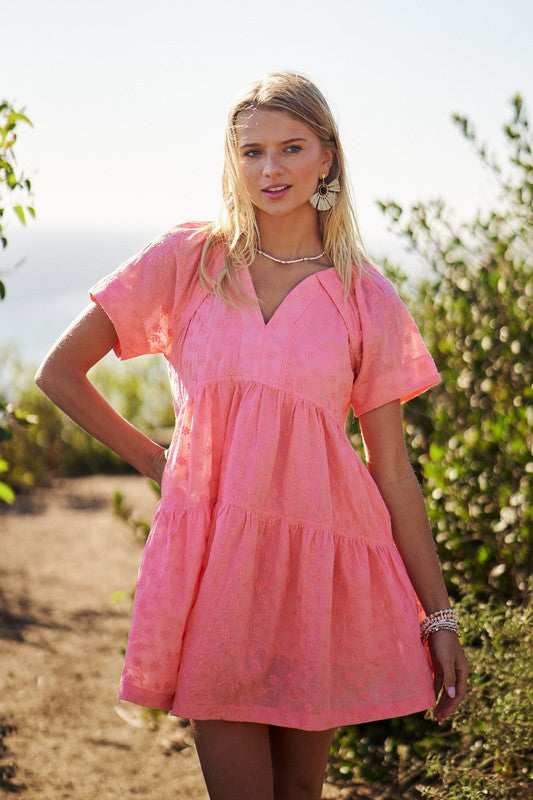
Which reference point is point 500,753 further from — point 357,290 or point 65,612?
point 65,612

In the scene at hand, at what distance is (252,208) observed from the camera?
2.49m

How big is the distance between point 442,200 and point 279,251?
2.50 m

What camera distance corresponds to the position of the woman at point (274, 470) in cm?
224

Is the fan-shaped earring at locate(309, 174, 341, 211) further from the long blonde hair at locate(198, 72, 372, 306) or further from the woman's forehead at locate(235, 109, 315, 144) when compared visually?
the woman's forehead at locate(235, 109, 315, 144)

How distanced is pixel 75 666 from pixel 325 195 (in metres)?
3.10

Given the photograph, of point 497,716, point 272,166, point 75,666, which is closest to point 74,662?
point 75,666

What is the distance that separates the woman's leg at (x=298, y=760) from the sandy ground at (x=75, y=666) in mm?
1287

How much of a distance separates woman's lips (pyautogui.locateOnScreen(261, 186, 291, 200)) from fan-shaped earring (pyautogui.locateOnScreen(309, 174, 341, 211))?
0.37 ft

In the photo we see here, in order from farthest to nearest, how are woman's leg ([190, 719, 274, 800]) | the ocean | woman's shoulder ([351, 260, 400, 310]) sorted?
1. the ocean
2. woman's shoulder ([351, 260, 400, 310])
3. woman's leg ([190, 719, 274, 800])

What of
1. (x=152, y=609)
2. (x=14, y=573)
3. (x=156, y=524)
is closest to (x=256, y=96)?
(x=156, y=524)

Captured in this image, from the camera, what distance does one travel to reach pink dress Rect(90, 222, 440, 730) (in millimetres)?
2242

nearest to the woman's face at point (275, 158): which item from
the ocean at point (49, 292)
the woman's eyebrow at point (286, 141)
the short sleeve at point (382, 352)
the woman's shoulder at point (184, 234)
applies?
the woman's eyebrow at point (286, 141)

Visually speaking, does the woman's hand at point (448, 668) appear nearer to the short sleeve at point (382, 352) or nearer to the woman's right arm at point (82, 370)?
the short sleeve at point (382, 352)

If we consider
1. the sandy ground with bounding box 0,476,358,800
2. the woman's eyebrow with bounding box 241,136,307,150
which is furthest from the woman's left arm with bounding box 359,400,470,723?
the sandy ground with bounding box 0,476,358,800
